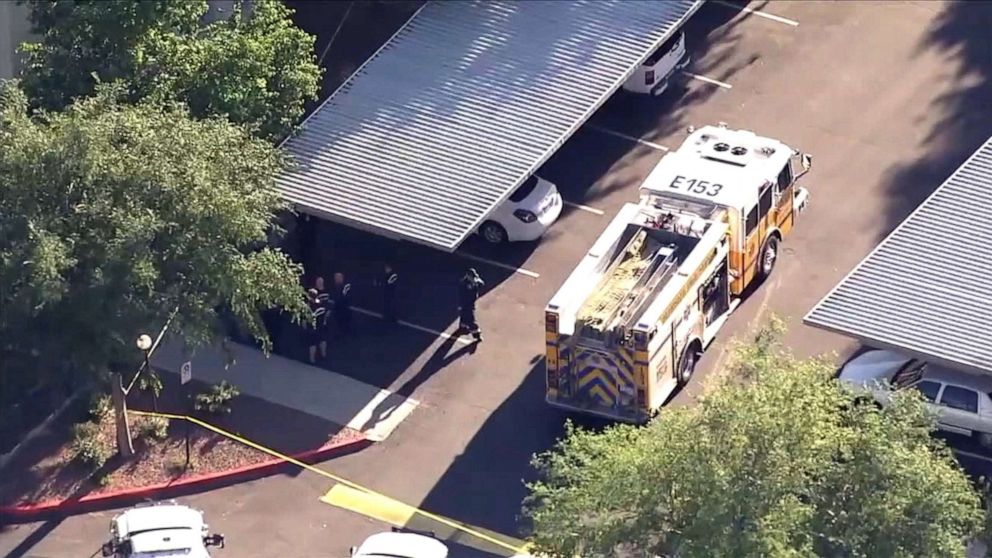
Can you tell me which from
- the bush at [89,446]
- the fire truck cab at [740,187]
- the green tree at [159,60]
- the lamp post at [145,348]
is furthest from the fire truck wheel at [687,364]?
the bush at [89,446]

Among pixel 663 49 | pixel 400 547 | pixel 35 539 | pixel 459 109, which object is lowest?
pixel 35 539

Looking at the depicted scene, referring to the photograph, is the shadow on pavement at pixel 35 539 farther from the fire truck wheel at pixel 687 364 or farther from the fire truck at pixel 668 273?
the fire truck wheel at pixel 687 364

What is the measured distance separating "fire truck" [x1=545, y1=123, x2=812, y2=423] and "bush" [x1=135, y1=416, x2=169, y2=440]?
648 cm

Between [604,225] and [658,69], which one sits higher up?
[658,69]

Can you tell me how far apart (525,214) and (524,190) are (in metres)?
0.58

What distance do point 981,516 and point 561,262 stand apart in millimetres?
13448

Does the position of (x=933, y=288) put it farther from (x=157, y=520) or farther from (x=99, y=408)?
(x=99, y=408)

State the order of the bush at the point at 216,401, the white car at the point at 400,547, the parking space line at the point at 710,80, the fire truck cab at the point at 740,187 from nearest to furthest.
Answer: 1. the white car at the point at 400,547
2. the bush at the point at 216,401
3. the fire truck cab at the point at 740,187
4. the parking space line at the point at 710,80

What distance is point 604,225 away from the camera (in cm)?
4119

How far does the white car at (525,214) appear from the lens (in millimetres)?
40406

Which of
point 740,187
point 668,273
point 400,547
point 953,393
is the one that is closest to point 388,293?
point 668,273

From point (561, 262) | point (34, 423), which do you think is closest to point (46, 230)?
point (34, 423)

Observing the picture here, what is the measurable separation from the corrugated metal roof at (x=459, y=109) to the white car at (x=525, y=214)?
157cm

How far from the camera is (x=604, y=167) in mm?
42875
